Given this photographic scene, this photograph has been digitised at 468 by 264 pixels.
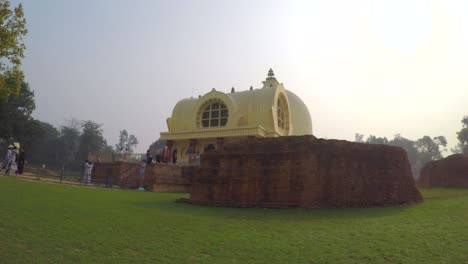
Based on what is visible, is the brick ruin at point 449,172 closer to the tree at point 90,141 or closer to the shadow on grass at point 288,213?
the shadow on grass at point 288,213

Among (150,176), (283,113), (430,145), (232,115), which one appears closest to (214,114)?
(232,115)

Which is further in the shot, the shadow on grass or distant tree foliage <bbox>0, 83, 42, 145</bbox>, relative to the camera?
distant tree foliage <bbox>0, 83, 42, 145</bbox>

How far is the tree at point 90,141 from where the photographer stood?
49.3 metres

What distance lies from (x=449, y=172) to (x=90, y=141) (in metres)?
45.8

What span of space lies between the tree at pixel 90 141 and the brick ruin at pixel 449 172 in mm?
43528

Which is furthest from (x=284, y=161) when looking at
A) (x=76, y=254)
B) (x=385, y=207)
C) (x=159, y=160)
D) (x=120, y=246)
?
(x=159, y=160)

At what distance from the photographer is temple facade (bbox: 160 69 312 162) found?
24359 millimetres

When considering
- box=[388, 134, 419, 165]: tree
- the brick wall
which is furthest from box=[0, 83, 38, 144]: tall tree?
box=[388, 134, 419, 165]: tree

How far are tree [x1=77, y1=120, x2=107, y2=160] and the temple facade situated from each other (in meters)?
25.4

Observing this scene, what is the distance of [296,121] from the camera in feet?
108

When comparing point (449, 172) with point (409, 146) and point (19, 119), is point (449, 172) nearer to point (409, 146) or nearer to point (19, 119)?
point (19, 119)

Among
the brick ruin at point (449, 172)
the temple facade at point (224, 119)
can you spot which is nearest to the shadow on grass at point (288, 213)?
the brick ruin at point (449, 172)

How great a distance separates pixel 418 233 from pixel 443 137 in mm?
66238

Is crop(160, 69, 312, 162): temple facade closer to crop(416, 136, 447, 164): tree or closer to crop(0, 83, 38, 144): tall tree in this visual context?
crop(0, 83, 38, 144): tall tree
